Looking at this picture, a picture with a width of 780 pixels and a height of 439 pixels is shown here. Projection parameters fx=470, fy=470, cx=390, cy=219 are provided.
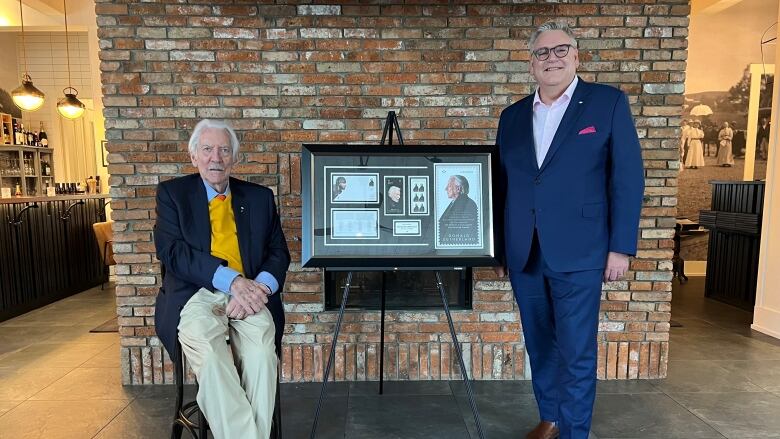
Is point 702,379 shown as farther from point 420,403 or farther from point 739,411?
point 420,403

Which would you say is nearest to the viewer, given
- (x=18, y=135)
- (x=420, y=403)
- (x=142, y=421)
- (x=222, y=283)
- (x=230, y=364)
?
(x=230, y=364)

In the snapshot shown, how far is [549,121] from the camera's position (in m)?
2.18

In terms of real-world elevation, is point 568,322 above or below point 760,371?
above

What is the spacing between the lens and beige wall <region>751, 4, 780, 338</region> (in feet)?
13.6

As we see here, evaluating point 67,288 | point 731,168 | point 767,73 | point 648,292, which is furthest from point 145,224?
point 767,73

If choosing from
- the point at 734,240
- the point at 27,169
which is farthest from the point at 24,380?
the point at 27,169

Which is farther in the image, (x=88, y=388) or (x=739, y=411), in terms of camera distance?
(x=88, y=388)

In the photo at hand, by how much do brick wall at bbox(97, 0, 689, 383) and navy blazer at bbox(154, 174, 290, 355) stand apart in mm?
778

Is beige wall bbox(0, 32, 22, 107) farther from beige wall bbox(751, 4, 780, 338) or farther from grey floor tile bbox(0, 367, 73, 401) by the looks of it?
beige wall bbox(751, 4, 780, 338)

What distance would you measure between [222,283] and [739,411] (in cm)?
301

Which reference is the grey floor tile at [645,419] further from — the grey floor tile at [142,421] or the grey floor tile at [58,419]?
the grey floor tile at [58,419]

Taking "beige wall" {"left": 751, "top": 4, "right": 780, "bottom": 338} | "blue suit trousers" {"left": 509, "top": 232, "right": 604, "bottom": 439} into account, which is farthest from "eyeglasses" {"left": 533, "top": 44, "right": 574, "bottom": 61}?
"beige wall" {"left": 751, "top": 4, "right": 780, "bottom": 338}

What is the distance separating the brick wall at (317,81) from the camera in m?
2.93

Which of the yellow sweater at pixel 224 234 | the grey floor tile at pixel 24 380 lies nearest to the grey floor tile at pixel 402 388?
the yellow sweater at pixel 224 234
